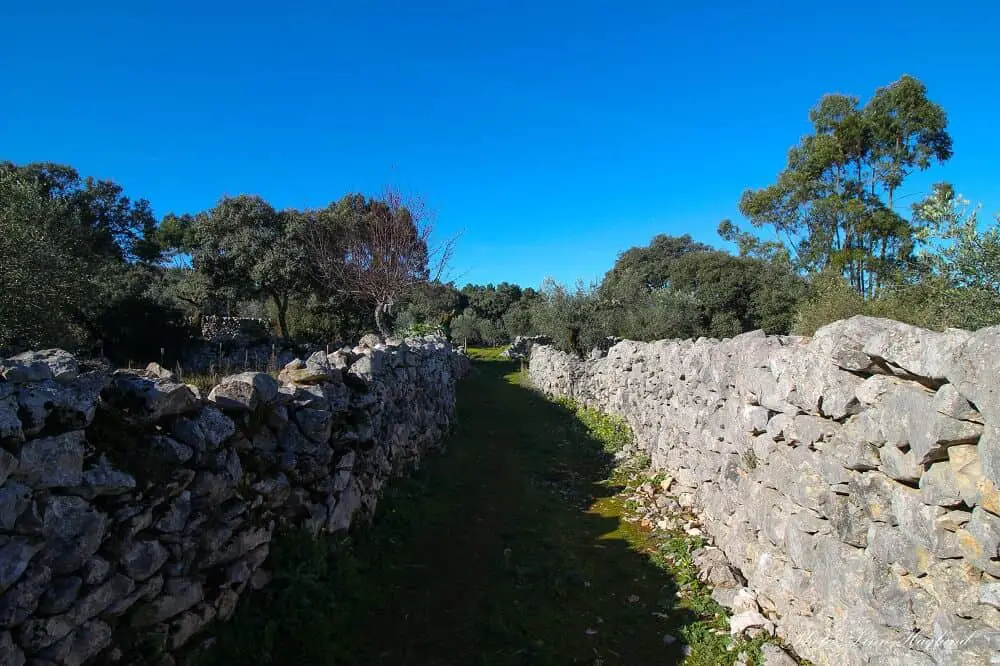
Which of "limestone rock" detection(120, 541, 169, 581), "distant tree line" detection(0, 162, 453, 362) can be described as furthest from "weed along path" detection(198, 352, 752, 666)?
"distant tree line" detection(0, 162, 453, 362)

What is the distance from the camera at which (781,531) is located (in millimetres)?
4992

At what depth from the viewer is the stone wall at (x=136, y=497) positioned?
111 inches

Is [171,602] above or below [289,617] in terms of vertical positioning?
above

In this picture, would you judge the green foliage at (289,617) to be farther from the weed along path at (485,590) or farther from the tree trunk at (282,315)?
the tree trunk at (282,315)

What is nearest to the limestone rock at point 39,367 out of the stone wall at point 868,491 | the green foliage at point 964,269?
the stone wall at point 868,491

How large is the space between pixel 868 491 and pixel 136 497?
16.1 ft

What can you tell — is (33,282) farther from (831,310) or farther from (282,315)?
(831,310)

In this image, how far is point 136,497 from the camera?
135 inches

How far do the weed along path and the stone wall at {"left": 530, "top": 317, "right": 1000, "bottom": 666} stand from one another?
0.80m

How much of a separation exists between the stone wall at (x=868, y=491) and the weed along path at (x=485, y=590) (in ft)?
2.64

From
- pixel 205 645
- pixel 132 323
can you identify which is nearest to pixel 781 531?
pixel 205 645

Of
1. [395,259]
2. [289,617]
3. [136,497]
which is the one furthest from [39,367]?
[395,259]

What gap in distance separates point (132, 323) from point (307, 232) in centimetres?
821

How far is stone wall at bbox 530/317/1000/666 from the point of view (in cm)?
290
